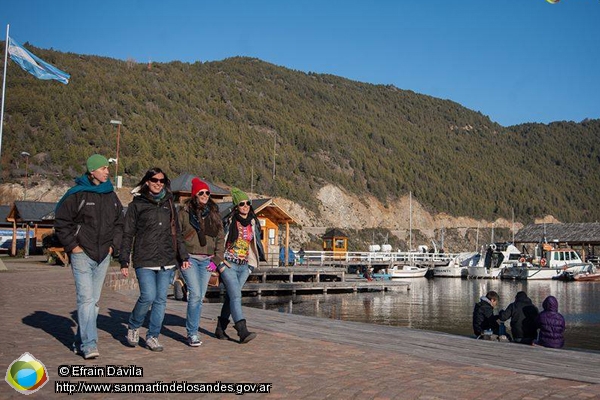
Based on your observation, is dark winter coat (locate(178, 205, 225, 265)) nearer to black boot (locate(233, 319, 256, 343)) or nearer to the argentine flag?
black boot (locate(233, 319, 256, 343))

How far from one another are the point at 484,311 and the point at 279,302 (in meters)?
15.0

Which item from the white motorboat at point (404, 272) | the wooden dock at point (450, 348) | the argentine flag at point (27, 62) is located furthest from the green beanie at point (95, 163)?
the white motorboat at point (404, 272)

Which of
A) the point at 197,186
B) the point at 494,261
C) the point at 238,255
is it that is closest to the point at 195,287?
the point at 238,255

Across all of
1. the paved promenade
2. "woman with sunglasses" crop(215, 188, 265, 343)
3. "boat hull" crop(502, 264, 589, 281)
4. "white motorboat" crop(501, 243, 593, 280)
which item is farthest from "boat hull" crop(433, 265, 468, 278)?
"woman with sunglasses" crop(215, 188, 265, 343)

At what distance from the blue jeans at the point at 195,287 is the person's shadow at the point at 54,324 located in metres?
1.34

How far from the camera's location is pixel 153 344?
7.28m

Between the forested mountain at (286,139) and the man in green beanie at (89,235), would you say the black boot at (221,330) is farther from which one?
the forested mountain at (286,139)

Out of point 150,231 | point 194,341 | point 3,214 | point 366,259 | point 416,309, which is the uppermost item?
point 3,214

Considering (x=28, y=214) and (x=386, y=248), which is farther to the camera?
(x=386, y=248)

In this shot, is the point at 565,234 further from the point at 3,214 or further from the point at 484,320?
the point at 484,320

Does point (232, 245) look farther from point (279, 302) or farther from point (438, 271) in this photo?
point (438, 271)

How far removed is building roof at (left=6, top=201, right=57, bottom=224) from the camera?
144 ft

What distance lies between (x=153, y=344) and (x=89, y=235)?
4.74 feet

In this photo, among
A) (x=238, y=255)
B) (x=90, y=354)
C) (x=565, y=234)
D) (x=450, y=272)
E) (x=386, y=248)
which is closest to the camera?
(x=90, y=354)
